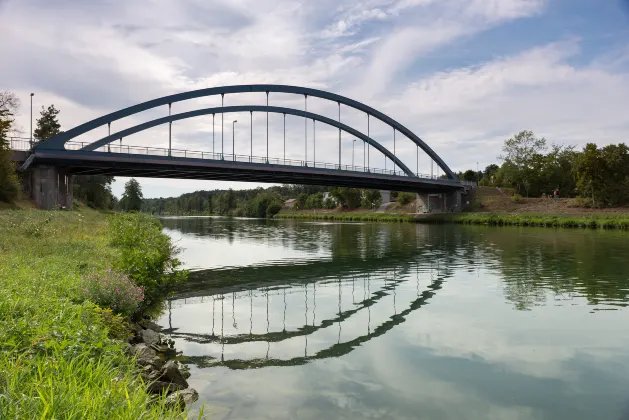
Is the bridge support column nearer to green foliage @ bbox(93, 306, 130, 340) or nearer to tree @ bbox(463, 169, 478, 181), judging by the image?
green foliage @ bbox(93, 306, 130, 340)

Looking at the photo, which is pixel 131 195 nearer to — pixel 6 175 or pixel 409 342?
pixel 6 175

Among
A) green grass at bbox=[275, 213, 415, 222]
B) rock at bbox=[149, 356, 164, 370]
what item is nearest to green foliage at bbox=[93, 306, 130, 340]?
rock at bbox=[149, 356, 164, 370]

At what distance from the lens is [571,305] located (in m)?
11.7

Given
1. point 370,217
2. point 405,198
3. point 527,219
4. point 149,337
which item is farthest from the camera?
point 405,198

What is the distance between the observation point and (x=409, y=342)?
895 centimetres

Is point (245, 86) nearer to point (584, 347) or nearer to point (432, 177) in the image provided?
point (432, 177)

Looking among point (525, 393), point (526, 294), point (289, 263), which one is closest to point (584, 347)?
point (525, 393)

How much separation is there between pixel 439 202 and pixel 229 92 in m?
39.5

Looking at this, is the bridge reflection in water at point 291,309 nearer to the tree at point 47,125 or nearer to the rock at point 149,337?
the rock at point 149,337

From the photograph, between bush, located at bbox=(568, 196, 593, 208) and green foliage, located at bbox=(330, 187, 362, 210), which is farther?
green foliage, located at bbox=(330, 187, 362, 210)

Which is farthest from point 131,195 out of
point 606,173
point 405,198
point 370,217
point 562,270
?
point 562,270

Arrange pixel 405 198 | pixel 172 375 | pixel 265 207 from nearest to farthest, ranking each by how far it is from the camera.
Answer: pixel 172 375
pixel 405 198
pixel 265 207

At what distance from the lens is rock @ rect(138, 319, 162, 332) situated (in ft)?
30.5

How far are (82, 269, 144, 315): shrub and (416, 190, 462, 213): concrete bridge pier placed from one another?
212 ft
